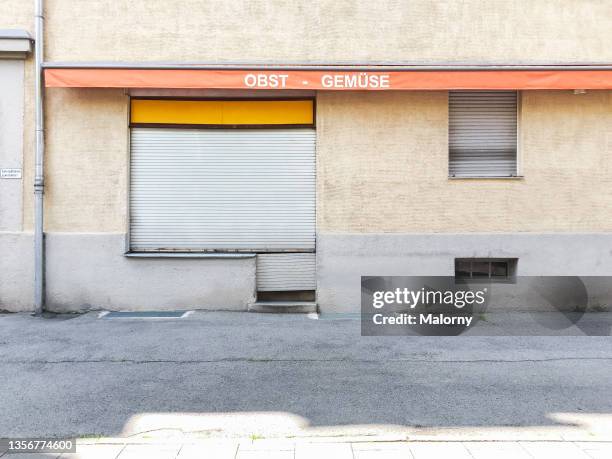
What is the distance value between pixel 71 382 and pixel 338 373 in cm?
279

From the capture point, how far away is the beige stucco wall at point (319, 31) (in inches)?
286

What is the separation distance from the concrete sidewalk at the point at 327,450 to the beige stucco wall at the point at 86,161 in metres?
4.79

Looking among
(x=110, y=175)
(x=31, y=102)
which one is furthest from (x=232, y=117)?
(x=31, y=102)

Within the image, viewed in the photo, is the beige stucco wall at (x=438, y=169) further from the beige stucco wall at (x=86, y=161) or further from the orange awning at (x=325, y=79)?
the beige stucco wall at (x=86, y=161)

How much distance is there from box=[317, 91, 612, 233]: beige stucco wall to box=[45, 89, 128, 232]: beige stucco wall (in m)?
3.48

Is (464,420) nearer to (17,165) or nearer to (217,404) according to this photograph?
(217,404)

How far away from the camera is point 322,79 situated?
6949 mm

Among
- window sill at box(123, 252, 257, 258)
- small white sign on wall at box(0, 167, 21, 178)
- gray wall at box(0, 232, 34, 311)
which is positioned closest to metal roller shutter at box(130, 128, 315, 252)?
window sill at box(123, 252, 257, 258)

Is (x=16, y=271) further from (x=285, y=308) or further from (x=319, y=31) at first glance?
(x=319, y=31)

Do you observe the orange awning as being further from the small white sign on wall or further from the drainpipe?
A: the small white sign on wall

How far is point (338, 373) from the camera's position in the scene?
15.1 ft

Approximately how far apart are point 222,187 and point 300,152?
153 centimetres

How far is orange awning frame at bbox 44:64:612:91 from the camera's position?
6.92 metres

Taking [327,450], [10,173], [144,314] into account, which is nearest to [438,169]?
[327,450]
